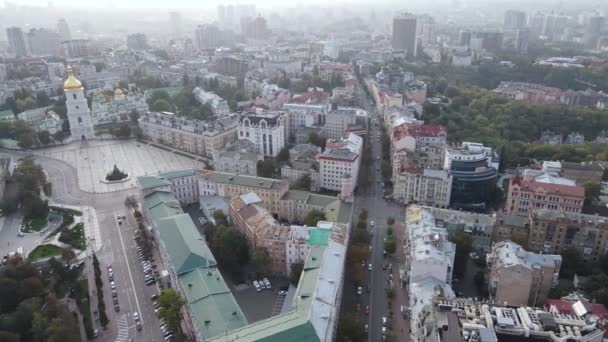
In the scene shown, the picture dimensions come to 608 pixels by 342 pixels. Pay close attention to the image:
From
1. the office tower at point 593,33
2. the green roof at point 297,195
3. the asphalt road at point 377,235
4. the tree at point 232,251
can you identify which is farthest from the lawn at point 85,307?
the office tower at point 593,33

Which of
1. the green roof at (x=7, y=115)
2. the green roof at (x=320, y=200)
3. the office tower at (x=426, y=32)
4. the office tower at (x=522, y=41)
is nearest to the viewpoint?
the green roof at (x=320, y=200)

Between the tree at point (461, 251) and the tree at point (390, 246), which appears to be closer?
the tree at point (461, 251)

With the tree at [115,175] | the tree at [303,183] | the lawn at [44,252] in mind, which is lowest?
the lawn at [44,252]

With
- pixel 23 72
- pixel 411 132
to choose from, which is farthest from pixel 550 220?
pixel 23 72

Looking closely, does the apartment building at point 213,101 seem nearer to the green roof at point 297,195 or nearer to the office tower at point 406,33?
the green roof at point 297,195

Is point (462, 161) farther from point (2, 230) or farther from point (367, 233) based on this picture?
point (2, 230)

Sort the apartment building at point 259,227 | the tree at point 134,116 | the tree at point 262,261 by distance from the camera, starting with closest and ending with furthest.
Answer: the tree at point 262,261
the apartment building at point 259,227
the tree at point 134,116

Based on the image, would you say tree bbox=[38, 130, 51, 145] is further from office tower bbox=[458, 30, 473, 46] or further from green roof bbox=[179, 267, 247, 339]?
office tower bbox=[458, 30, 473, 46]

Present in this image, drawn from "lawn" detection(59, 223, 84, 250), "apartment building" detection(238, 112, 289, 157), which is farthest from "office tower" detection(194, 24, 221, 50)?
"lawn" detection(59, 223, 84, 250)
